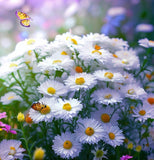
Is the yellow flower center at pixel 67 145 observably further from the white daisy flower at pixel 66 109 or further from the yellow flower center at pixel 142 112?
the yellow flower center at pixel 142 112

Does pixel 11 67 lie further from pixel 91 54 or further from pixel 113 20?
pixel 113 20

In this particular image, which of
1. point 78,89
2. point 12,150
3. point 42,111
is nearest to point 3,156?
point 12,150

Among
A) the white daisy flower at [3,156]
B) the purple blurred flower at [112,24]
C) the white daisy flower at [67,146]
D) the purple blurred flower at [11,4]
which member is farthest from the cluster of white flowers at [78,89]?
the purple blurred flower at [11,4]

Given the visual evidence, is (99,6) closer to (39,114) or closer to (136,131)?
(136,131)

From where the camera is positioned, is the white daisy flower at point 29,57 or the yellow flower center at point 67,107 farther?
the white daisy flower at point 29,57

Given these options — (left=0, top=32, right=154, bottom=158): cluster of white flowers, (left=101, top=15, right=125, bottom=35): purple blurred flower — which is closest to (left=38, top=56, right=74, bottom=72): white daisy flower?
(left=0, top=32, right=154, bottom=158): cluster of white flowers

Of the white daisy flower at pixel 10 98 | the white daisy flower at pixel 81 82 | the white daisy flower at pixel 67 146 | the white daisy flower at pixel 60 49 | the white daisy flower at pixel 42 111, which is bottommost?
the white daisy flower at pixel 67 146
